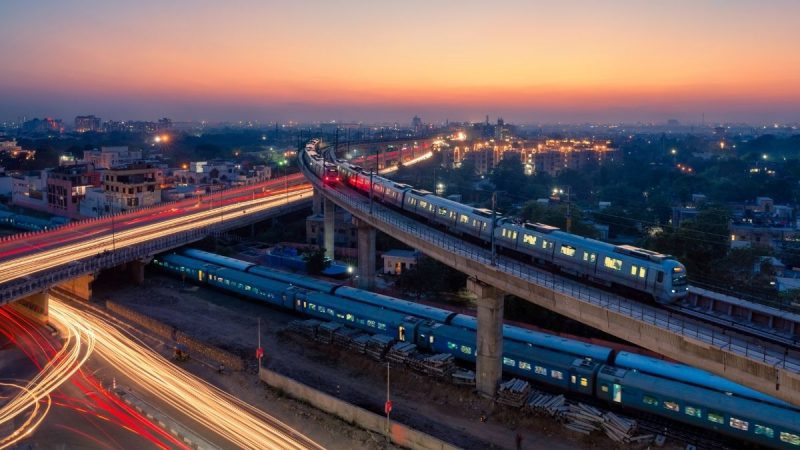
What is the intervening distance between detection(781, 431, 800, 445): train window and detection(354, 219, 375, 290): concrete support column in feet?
109

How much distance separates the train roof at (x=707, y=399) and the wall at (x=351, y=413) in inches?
378

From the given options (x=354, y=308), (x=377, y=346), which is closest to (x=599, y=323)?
(x=377, y=346)

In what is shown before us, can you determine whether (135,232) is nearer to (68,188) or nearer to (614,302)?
(68,188)

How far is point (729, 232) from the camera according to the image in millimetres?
67375

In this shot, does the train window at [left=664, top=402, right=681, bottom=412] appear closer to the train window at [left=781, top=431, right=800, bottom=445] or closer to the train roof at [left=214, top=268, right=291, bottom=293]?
the train window at [left=781, top=431, right=800, bottom=445]

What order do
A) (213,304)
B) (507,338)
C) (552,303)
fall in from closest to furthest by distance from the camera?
(552,303) < (507,338) < (213,304)

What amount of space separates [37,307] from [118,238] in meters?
17.4

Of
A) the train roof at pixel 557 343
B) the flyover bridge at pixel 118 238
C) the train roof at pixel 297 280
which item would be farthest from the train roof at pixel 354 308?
the flyover bridge at pixel 118 238

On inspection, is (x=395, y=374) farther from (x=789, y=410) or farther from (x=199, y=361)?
(x=789, y=410)

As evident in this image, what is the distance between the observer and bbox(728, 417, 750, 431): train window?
25.1 metres

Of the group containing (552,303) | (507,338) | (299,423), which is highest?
(552,303)

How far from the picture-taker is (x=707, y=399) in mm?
26094

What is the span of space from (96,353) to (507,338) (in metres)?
26.5

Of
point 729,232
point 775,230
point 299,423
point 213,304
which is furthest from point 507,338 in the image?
point 775,230
